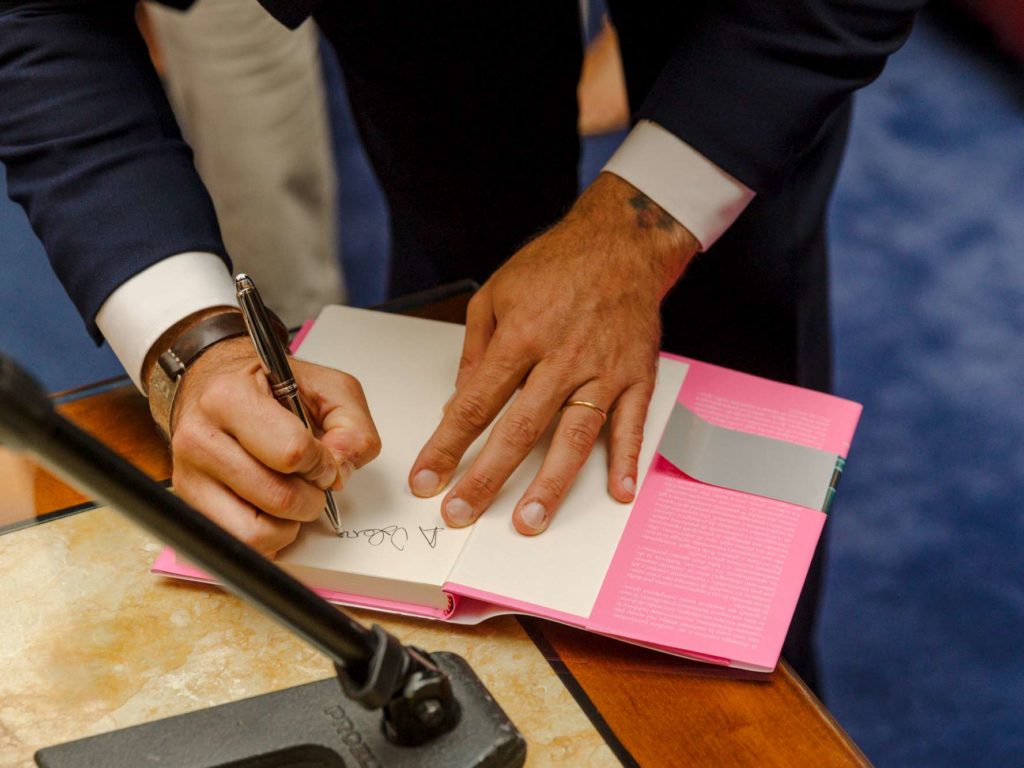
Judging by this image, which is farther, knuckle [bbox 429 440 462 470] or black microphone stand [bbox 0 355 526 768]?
knuckle [bbox 429 440 462 470]

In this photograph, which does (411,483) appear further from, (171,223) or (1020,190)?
(1020,190)

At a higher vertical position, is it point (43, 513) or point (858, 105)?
point (43, 513)

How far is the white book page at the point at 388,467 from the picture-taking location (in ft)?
2.31

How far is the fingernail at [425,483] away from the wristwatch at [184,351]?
155 mm

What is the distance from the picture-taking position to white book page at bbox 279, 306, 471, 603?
0.70 metres

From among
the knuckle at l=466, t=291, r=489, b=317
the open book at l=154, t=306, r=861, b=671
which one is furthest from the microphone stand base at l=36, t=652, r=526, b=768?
the knuckle at l=466, t=291, r=489, b=317

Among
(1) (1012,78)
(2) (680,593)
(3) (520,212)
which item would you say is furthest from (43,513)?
(1) (1012,78)

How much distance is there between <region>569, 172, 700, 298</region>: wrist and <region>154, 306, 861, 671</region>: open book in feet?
0.37

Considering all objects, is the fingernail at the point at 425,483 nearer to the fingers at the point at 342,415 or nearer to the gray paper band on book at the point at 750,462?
the fingers at the point at 342,415

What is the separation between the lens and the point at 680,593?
2.27 feet

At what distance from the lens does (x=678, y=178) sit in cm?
91

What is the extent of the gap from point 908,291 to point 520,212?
93cm

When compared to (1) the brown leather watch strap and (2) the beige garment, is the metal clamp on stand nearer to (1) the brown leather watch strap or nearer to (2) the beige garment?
(1) the brown leather watch strap

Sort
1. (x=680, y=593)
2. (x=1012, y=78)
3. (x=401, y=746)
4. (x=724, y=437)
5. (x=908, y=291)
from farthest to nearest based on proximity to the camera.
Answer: (x=1012, y=78)
(x=908, y=291)
(x=724, y=437)
(x=680, y=593)
(x=401, y=746)
